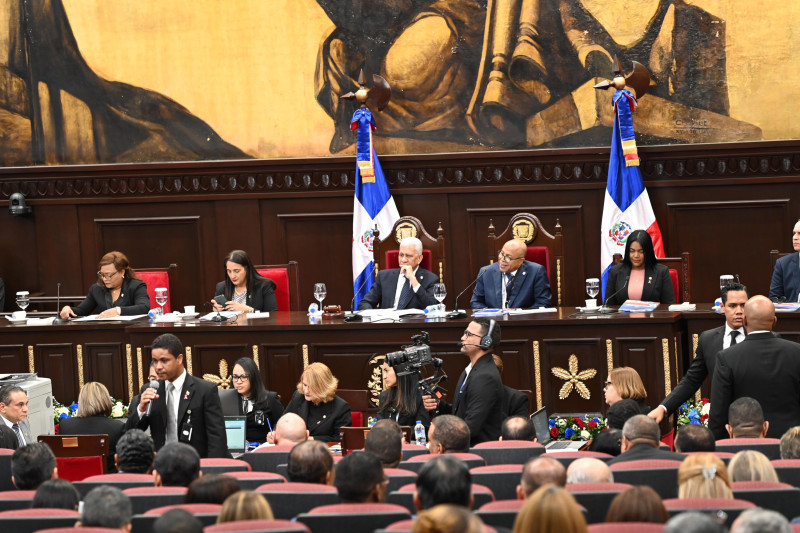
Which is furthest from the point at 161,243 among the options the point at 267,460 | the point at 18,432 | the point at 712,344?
the point at 712,344

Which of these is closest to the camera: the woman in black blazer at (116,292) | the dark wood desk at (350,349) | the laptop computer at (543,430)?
the laptop computer at (543,430)

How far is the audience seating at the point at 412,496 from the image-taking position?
4.68 m

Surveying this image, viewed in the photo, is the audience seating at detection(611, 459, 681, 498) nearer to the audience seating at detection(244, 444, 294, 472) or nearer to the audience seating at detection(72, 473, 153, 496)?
the audience seating at detection(244, 444, 294, 472)

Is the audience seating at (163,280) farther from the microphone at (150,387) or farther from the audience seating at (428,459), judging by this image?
the audience seating at (428,459)

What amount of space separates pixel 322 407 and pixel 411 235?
3.46 metres

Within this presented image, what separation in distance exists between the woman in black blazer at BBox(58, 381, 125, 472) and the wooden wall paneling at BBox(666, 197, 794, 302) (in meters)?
6.37

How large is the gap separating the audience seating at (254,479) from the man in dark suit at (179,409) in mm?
1470

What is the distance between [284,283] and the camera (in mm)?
10656

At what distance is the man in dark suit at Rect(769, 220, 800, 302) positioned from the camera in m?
9.32

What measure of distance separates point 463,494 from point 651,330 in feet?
15.3

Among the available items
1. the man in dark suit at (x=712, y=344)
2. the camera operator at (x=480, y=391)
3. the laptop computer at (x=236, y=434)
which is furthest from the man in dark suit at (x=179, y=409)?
the man in dark suit at (x=712, y=344)

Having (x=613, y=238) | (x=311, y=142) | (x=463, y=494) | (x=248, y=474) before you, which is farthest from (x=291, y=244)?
(x=463, y=494)

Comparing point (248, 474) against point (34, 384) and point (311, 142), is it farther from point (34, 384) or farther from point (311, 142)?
point (311, 142)

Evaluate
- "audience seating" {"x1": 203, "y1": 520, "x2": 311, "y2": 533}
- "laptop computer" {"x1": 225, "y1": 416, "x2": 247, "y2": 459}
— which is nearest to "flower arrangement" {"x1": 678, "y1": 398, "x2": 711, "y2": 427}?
"laptop computer" {"x1": 225, "y1": 416, "x2": 247, "y2": 459}
